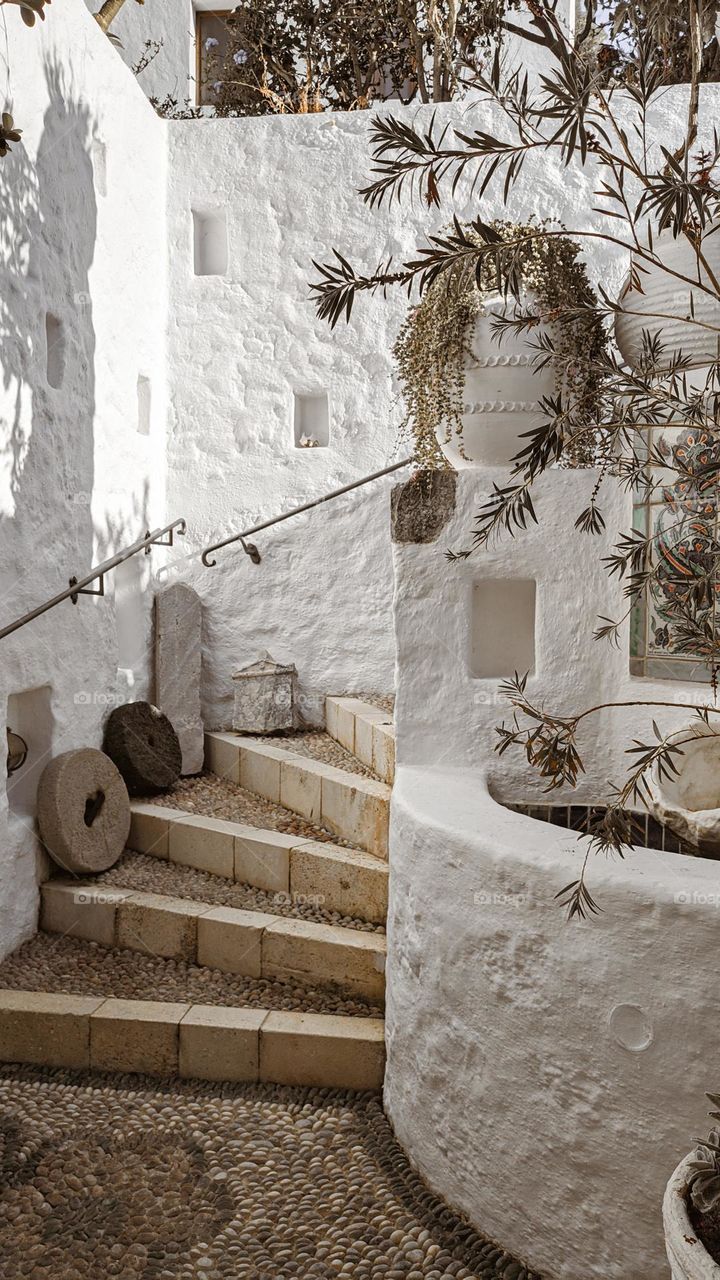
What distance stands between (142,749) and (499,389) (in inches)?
107

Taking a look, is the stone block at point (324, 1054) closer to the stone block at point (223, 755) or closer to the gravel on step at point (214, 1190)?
the gravel on step at point (214, 1190)

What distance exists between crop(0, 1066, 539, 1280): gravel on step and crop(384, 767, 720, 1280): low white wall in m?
0.16

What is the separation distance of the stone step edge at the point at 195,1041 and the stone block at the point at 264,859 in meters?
0.71

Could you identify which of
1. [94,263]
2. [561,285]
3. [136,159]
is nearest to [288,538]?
[94,263]

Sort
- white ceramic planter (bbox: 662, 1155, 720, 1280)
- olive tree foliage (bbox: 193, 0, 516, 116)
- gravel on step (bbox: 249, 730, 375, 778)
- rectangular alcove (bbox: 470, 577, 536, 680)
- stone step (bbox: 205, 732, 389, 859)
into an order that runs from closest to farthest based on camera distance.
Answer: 1. white ceramic planter (bbox: 662, 1155, 720, 1280)
2. rectangular alcove (bbox: 470, 577, 536, 680)
3. stone step (bbox: 205, 732, 389, 859)
4. gravel on step (bbox: 249, 730, 375, 778)
5. olive tree foliage (bbox: 193, 0, 516, 116)

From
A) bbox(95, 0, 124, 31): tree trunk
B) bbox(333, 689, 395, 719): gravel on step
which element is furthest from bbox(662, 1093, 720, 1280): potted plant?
bbox(95, 0, 124, 31): tree trunk

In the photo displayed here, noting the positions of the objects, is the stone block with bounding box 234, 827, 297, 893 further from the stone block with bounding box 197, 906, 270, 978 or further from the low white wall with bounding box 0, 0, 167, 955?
the low white wall with bounding box 0, 0, 167, 955

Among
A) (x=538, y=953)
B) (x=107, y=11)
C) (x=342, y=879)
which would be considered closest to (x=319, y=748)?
(x=342, y=879)

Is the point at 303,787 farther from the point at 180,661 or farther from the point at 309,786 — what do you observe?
the point at 180,661

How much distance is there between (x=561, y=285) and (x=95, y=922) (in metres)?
3.26

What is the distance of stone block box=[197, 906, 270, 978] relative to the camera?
156 inches

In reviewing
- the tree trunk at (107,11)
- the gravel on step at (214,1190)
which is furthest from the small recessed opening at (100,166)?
the gravel on step at (214,1190)

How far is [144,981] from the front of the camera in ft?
13.1

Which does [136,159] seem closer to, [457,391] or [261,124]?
[261,124]
